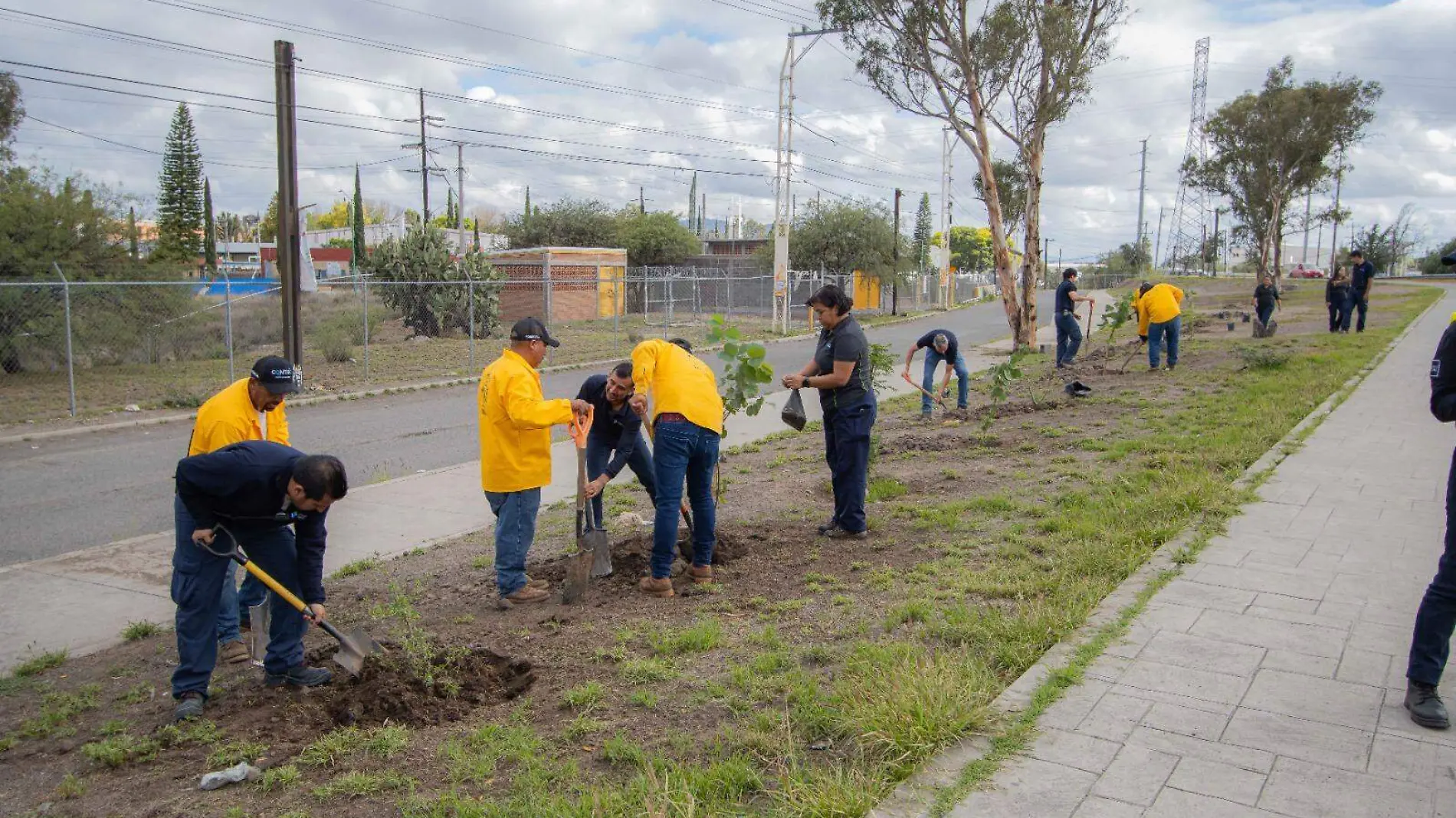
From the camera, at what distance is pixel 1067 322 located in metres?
16.8

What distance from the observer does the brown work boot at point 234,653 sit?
512 cm

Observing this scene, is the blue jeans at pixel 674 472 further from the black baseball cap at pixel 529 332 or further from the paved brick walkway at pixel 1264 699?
the paved brick walkway at pixel 1264 699

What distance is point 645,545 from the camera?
6.68 metres

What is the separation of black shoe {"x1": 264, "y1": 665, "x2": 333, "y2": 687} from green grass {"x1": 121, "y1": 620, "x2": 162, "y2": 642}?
4.26ft

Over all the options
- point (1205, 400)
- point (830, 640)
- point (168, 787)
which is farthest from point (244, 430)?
point (1205, 400)

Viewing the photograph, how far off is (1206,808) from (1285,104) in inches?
1672

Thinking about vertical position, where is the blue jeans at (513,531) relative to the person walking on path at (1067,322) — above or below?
below

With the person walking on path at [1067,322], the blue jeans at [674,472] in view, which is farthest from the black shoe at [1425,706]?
the person walking on path at [1067,322]

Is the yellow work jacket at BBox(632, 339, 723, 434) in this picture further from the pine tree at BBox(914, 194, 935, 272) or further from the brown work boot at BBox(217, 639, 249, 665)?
the pine tree at BBox(914, 194, 935, 272)

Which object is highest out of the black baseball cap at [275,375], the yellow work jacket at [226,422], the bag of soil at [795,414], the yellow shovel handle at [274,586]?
the black baseball cap at [275,375]

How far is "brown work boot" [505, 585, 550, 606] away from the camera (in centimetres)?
573

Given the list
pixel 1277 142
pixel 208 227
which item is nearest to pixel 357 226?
pixel 208 227

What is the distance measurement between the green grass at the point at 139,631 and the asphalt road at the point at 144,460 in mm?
Result: 2433

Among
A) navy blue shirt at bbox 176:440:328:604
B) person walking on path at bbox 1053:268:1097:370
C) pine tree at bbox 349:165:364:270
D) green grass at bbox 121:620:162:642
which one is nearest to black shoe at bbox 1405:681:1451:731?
navy blue shirt at bbox 176:440:328:604
